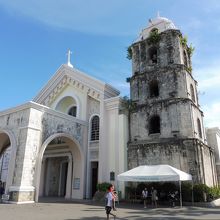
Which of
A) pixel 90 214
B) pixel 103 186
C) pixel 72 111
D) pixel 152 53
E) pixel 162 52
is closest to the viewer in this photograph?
pixel 90 214

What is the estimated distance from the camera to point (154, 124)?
18.6 m

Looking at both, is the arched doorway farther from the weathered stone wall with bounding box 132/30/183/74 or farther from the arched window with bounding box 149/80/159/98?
the weathered stone wall with bounding box 132/30/183/74

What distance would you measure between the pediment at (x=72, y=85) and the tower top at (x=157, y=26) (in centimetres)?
623

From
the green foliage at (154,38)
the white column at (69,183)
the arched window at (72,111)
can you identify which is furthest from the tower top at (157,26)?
the white column at (69,183)

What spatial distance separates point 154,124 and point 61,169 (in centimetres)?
963

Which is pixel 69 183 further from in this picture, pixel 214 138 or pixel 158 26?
pixel 158 26

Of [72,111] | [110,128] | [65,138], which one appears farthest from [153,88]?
[65,138]

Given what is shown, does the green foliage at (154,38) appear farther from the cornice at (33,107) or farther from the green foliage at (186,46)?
the cornice at (33,107)

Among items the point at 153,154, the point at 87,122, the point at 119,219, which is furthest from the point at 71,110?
the point at 119,219

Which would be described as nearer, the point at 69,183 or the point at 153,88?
the point at 69,183

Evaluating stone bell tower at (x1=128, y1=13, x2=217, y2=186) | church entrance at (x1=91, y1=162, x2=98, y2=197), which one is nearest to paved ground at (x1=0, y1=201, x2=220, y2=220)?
stone bell tower at (x1=128, y1=13, x2=217, y2=186)

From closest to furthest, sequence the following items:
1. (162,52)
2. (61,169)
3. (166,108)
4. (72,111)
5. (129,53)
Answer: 1. (166,108)
2. (162,52)
3. (61,169)
4. (129,53)
5. (72,111)

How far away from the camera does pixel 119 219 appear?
907 cm

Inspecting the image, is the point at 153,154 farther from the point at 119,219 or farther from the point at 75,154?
the point at 119,219
